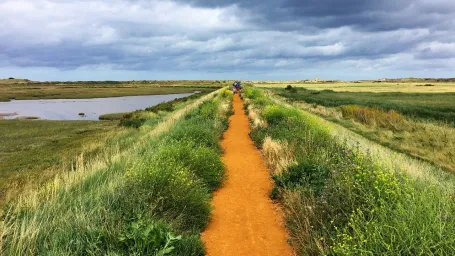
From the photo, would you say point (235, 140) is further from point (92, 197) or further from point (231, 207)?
point (92, 197)

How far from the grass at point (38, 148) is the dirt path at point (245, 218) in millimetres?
4984

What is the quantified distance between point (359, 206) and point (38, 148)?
2090 centimetres

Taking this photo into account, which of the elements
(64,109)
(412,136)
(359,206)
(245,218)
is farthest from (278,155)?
(64,109)

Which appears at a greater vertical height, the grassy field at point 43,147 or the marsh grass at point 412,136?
the marsh grass at point 412,136

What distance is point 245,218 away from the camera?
6879mm

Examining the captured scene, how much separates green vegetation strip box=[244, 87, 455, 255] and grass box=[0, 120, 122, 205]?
21.7ft

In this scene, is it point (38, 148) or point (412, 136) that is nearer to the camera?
point (412, 136)

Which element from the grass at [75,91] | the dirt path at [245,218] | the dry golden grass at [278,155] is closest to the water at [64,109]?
the grass at [75,91]

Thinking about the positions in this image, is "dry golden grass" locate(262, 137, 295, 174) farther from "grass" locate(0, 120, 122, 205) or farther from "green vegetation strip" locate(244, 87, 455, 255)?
"grass" locate(0, 120, 122, 205)

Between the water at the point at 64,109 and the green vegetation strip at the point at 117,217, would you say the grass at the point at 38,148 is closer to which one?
the green vegetation strip at the point at 117,217

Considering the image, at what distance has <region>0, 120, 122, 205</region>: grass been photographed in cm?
1335

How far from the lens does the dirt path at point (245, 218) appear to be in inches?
221

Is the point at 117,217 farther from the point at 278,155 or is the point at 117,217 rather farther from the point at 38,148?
the point at 38,148

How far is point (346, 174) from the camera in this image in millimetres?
6027
